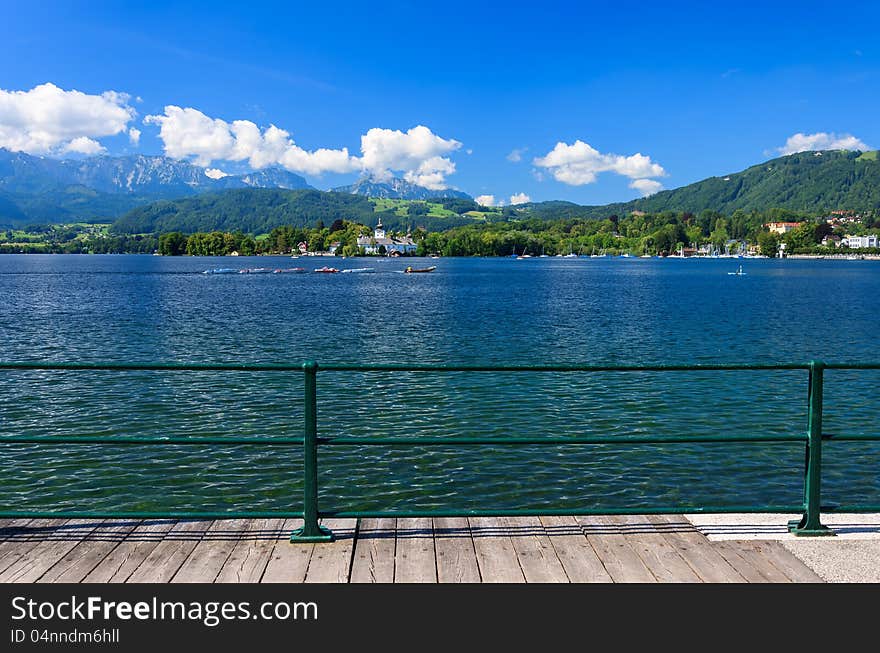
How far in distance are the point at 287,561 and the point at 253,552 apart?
1.10ft

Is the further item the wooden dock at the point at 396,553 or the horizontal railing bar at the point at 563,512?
the horizontal railing bar at the point at 563,512

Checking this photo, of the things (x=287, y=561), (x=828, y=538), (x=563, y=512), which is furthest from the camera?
(x=563, y=512)

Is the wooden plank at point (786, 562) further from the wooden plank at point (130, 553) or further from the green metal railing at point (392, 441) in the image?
the wooden plank at point (130, 553)

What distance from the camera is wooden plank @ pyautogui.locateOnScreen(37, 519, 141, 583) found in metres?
5.26

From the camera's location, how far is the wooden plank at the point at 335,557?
5273mm

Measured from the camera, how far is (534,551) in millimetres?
5734

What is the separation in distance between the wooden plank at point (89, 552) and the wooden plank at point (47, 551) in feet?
0.20

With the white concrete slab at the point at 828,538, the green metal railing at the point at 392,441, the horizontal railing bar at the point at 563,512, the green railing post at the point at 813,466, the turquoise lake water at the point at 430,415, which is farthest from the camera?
the turquoise lake water at the point at 430,415

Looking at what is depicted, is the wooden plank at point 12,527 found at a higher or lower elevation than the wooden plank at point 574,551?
lower

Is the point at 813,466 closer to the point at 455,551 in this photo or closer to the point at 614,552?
the point at 614,552

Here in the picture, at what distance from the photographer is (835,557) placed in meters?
5.64

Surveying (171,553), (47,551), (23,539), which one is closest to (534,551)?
(171,553)

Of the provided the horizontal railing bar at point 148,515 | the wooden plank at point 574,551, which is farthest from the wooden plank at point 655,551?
the horizontal railing bar at point 148,515
